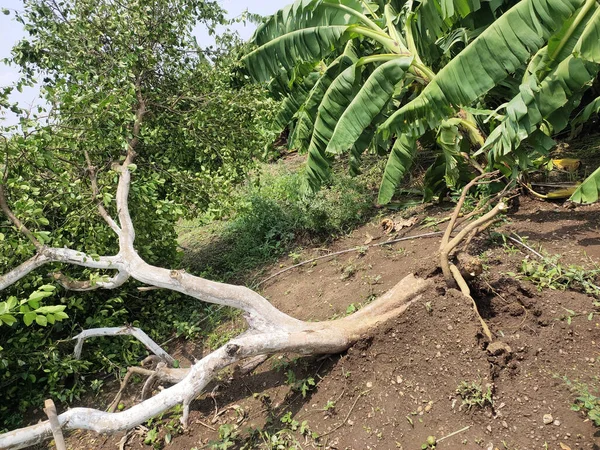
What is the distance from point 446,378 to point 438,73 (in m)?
2.95

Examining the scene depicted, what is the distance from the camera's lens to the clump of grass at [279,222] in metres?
6.17

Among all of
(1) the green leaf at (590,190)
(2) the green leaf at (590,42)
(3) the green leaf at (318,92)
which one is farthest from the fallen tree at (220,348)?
→ (3) the green leaf at (318,92)

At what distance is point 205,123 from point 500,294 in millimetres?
4406

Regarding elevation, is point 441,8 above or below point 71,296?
above

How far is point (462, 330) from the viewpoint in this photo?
3.12 m

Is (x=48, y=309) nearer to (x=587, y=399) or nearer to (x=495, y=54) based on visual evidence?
(x=587, y=399)

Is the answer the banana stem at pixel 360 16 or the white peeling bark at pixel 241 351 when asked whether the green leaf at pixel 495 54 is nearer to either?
the banana stem at pixel 360 16

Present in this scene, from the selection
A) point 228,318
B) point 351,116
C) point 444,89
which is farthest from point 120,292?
point 444,89

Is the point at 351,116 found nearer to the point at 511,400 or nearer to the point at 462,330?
the point at 462,330

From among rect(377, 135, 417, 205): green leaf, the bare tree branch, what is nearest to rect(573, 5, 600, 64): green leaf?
rect(377, 135, 417, 205): green leaf

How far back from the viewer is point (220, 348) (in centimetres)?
314

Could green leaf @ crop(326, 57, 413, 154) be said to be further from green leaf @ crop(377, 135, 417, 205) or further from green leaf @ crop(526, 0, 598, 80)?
green leaf @ crop(526, 0, 598, 80)

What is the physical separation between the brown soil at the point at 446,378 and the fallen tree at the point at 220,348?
16 centimetres

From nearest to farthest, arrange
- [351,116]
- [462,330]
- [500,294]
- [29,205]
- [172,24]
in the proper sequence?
[462,330], [500,294], [29,205], [351,116], [172,24]
